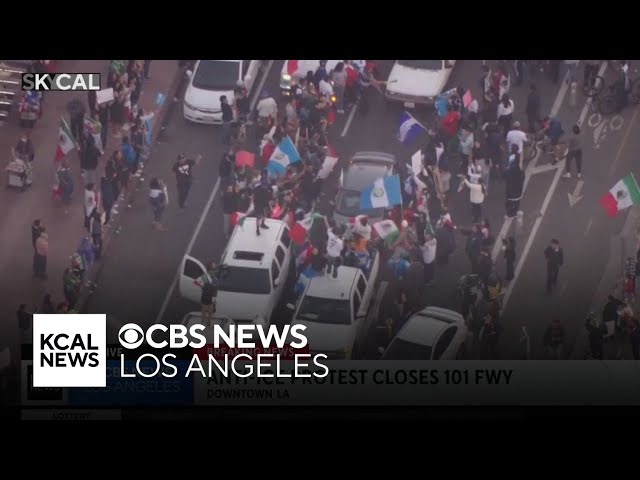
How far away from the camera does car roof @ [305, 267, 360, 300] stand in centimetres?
5225

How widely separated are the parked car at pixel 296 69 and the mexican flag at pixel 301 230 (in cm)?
192

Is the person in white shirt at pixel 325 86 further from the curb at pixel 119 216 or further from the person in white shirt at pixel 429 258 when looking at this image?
the person in white shirt at pixel 429 258

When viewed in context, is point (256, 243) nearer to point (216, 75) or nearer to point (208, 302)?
point (208, 302)

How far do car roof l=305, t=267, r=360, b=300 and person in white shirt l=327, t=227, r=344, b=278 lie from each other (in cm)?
Result: 8

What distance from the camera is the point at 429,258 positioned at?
52312 millimetres

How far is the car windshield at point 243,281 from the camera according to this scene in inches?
2052

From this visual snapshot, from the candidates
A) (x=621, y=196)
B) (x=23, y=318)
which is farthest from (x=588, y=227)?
(x=23, y=318)

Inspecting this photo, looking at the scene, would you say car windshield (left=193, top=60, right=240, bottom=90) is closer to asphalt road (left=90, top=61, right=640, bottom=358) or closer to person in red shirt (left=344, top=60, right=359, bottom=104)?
asphalt road (left=90, top=61, right=640, bottom=358)

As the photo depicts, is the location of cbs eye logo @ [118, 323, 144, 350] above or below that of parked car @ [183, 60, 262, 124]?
below

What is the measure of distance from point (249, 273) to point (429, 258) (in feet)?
8.10

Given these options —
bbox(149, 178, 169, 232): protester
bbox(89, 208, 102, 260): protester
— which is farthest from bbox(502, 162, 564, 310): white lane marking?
bbox(89, 208, 102, 260): protester
